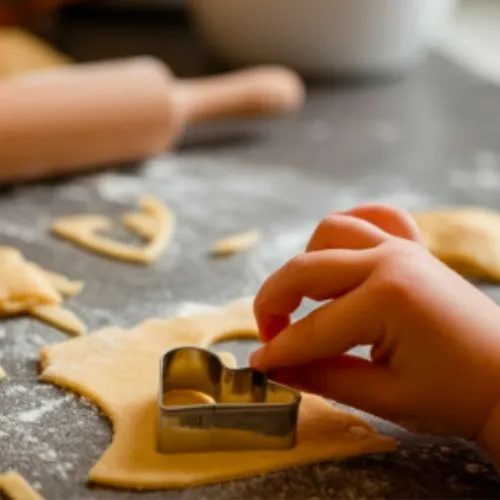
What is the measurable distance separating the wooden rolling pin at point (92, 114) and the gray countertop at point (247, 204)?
0.03 metres

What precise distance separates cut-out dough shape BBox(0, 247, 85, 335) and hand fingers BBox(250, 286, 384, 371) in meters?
0.23

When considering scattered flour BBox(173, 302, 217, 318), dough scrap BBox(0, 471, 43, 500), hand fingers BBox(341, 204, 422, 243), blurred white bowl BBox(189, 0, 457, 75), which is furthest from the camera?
blurred white bowl BBox(189, 0, 457, 75)

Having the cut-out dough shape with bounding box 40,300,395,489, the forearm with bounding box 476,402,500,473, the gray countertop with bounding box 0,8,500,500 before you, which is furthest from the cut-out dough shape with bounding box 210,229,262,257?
the forearm with bounding box 476,402,500,473

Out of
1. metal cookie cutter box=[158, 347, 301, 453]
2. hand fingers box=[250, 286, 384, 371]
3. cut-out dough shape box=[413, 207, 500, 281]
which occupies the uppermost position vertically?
hand fingers box=[250, 286, 384, 371]

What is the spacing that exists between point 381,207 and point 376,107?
64 cm

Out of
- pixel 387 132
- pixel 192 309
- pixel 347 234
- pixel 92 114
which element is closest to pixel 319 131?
pixel 387 132

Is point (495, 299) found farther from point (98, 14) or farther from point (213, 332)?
point (98, 14)

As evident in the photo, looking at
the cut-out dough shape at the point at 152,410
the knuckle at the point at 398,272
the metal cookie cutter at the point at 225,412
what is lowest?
→ the cut-out dough shape at the point at 152,410

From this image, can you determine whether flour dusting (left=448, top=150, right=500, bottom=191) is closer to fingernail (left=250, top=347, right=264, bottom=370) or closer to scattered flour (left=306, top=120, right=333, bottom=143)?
scattered flour (left=306, top=120, right=333, bottom=143)

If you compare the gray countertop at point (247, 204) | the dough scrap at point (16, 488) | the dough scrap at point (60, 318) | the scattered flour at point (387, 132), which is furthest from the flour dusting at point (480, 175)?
the dough scrap at point (16, 488)

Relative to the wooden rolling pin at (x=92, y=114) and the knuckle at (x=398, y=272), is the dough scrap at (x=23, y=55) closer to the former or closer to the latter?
the wooden rolling pin at (x=92, y=114)

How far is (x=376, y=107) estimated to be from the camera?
Result: 1397 mm

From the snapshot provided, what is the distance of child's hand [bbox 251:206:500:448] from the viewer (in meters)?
0.65

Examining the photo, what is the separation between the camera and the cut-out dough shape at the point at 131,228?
3.23ft
